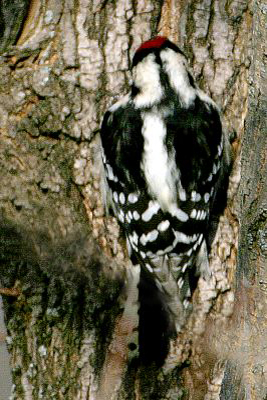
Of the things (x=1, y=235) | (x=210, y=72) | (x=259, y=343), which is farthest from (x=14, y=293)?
(x=210, y=72)

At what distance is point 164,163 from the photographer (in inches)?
95.3

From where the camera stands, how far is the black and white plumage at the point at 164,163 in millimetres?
2434

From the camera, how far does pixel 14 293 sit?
2.68m

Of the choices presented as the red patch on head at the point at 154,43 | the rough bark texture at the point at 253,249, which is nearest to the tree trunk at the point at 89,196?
the rough bark texture at the point at 253,249

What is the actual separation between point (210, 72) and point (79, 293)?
0.88 metres

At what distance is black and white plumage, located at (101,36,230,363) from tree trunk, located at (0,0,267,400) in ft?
0.32

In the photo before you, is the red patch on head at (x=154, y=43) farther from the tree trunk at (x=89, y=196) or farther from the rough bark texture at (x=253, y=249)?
the rough bark texture at (x=253, y=249)

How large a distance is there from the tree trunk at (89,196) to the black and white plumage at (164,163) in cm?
10

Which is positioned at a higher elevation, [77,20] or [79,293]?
[77,20]

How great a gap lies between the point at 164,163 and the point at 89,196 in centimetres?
31

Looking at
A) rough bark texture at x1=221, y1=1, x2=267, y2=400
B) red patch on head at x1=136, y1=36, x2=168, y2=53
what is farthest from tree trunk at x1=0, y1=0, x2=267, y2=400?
red patch on head at x1=136, y1=36, x2=168, y2=53

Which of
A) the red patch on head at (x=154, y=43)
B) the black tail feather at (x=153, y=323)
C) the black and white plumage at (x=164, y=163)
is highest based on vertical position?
the red patch on head at (x=154, y=43)

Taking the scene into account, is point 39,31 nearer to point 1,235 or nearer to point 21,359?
point 1,235

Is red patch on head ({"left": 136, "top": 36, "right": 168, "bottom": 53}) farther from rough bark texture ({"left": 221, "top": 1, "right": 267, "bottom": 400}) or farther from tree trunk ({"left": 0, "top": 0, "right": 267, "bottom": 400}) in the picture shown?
rough bark texture ({"left": 221, "top": 1, "right": 267, "bottom": 400})
